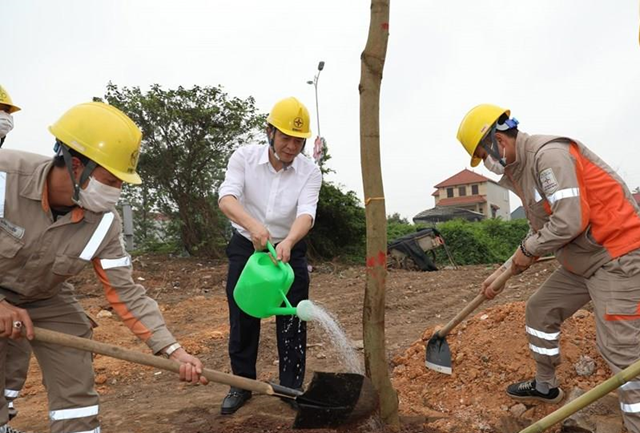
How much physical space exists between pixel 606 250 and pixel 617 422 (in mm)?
1212

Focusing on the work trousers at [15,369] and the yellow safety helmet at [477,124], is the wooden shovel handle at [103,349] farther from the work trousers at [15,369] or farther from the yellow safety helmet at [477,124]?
the yellow safety helmet at [477,124]

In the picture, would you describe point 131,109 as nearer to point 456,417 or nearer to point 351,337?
point 351,337

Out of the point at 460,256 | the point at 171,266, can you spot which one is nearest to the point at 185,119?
the point at 171,266

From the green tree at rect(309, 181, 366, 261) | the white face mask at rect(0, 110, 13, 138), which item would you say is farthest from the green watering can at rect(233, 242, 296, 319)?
the green tree at rect(309, 181, 366, 261)

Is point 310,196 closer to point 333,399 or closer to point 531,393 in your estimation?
point 333,399

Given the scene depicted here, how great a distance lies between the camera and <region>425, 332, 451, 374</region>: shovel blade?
3834 mm

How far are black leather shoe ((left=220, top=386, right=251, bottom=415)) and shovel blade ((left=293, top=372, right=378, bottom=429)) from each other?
0.63m

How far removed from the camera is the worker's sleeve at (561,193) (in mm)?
2768

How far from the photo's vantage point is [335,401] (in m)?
3.07

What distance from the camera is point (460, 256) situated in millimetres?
18672

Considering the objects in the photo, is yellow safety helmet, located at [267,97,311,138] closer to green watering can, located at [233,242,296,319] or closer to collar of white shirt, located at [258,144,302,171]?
collar of white shirt, located at [258,144,302,171]

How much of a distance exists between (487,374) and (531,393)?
1.54 ft

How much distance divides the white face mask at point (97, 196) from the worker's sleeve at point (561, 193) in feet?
7.43

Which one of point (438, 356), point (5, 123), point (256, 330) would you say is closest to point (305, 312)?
point (256, 330)
